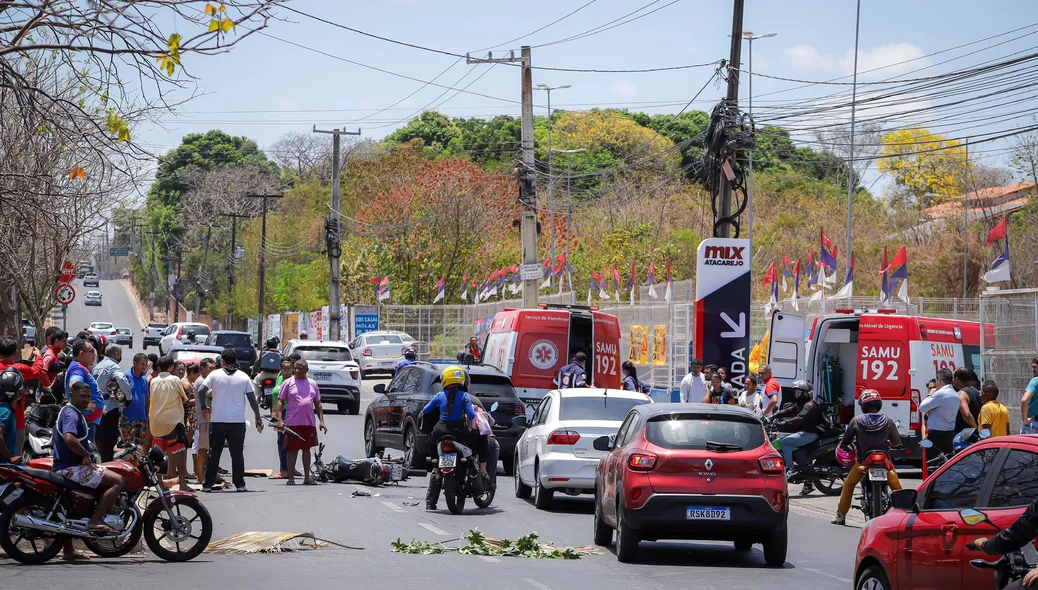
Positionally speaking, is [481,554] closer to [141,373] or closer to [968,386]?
[141,373]

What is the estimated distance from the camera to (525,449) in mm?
17438

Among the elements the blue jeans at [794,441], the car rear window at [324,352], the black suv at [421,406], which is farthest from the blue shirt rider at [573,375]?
the car rear window at [324,352]

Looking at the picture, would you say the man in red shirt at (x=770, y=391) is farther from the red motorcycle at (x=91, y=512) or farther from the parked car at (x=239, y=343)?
the parked car at (x=239, y=343)

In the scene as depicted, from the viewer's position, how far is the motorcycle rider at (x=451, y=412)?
15.6 metres

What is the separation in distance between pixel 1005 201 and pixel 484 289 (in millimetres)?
27863

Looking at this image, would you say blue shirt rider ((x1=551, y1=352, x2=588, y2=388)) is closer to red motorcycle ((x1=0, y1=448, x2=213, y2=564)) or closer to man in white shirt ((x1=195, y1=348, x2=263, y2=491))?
man in white shirt ((x1=195, y1=348, x2=263, y2=491))

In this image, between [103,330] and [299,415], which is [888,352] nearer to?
[299,415]

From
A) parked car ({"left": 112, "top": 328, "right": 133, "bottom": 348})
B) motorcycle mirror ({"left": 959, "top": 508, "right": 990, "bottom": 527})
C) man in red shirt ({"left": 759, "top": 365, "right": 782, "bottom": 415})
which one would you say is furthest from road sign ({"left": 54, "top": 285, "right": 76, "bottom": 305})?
parked car ({"left": 112, "top": 328, "right": 133, "bottom": 348})

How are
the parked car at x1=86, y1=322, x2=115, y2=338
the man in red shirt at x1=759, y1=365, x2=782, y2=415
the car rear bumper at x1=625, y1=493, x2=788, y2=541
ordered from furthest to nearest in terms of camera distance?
1. the parked car at x1=86, y1=322, x2=115, y2=338
2. the man in red shirt at x1=759, y1=365, x2=782, y2=415
3. the car rear bumper at x1=625, y1=493, x2=788, y2=541

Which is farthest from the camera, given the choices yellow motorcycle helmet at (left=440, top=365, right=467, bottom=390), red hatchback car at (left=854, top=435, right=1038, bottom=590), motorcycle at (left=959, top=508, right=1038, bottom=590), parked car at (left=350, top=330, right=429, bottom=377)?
parked car at (left=350, top=330, right=429, bottom=377)

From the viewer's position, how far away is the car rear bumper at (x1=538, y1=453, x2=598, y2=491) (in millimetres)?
16047

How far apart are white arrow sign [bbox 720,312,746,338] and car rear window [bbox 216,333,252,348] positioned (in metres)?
26.2

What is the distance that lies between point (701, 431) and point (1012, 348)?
10.3m

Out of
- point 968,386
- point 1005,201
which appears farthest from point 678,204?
point 968,386
